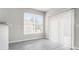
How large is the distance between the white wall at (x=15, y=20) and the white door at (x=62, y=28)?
39 centimetres

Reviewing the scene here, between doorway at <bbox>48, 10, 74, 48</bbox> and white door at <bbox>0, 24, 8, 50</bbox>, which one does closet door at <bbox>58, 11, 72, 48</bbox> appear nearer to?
doorway at <bbox>48, 10, 74, 48</bbox>

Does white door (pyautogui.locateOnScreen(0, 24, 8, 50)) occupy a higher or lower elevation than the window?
lower

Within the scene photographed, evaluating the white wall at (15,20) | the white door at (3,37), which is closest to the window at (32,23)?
the white wall at (15,20)

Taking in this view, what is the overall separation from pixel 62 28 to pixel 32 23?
52cm

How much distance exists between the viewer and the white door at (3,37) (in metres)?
1.25

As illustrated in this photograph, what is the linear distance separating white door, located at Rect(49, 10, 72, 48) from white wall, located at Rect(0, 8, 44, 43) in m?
0.39

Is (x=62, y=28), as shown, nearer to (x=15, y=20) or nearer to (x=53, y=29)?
(x=53, y=29)

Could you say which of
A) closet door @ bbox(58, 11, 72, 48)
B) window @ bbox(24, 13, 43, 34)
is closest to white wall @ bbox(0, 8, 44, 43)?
window @ bbox(24, 13, 43, 34)

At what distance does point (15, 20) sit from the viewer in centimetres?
127

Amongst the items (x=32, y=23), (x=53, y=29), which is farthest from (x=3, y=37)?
(x=53, y=29)

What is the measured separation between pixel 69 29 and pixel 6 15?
1.06 m

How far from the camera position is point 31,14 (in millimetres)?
1304

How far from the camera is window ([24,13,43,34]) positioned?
1.30 m
